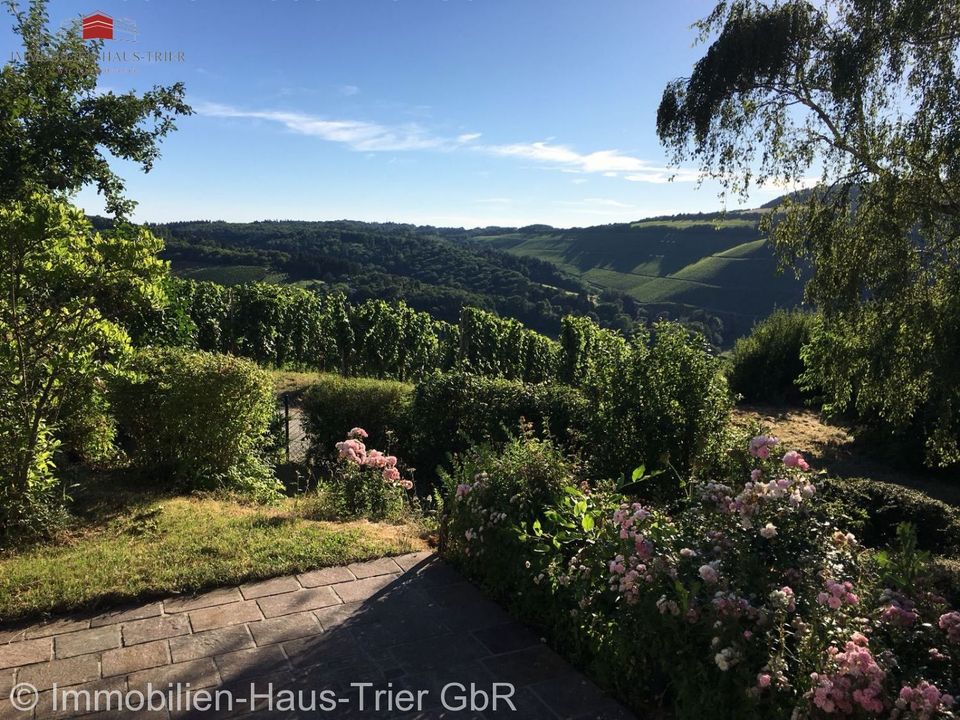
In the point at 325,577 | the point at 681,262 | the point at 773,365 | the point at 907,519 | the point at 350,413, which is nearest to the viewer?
the point at 325,577

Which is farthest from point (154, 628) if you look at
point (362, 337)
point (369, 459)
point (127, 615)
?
point (362, 337)

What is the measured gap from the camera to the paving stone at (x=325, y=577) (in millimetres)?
3973

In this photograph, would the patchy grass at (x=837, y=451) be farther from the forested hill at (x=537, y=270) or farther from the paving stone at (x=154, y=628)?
the forested hill at (x=537, y=270)

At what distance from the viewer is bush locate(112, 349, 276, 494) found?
235 inches

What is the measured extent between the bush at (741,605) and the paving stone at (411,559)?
0.96 metres

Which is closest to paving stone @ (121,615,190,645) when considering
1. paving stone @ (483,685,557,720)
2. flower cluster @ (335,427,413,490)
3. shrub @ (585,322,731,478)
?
paving stone @ (483,685,557,720)

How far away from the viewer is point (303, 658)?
306cm

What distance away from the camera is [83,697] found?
2715mm

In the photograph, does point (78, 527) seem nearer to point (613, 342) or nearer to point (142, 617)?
point (142, 617)

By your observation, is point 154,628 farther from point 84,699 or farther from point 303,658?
point 303,658

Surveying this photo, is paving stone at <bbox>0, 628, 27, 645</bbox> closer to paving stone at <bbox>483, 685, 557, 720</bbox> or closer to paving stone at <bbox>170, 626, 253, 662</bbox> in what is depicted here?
paving stone at <bbox>170, 626, 253, 662</bbox>

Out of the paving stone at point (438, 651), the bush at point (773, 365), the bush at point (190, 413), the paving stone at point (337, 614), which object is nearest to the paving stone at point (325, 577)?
the paving stone at point (337, 614)

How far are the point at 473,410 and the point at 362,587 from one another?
5.07 meters

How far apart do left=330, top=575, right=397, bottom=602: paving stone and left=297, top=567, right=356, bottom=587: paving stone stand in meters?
0.08
